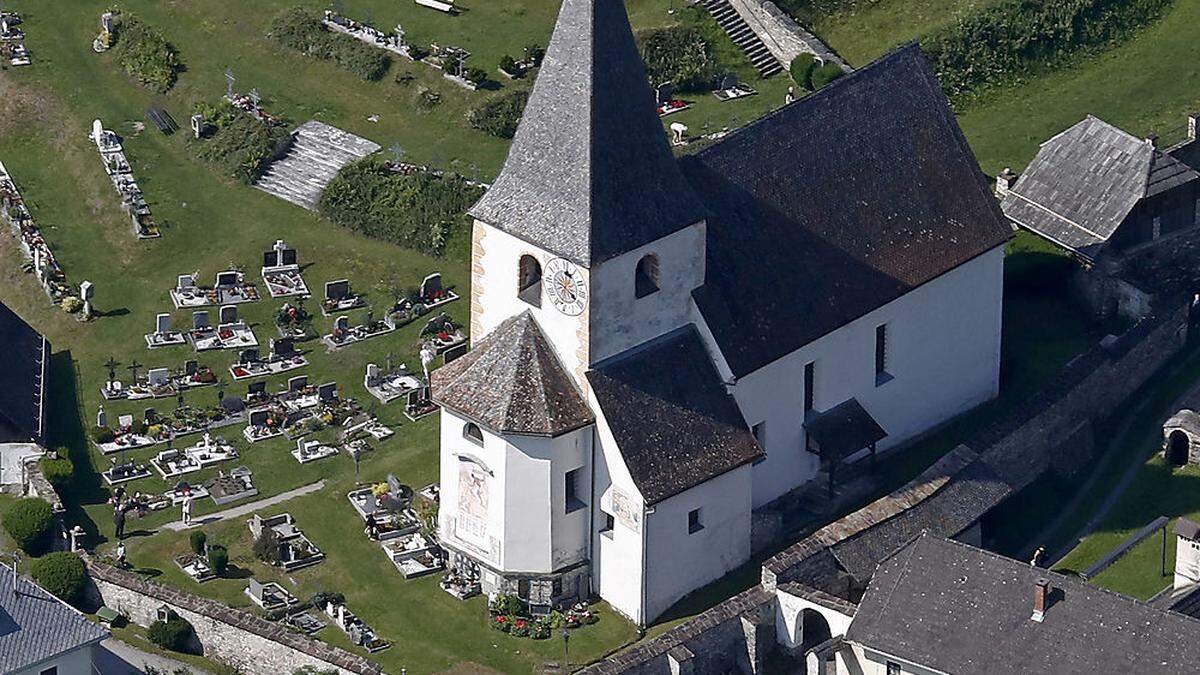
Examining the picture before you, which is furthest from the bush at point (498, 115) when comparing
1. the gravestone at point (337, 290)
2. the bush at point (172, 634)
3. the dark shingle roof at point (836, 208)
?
the bush at point (172, 634)

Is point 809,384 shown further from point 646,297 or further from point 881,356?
point 646,297

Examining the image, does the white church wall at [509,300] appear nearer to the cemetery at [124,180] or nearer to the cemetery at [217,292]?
the cemetery at [217,292]

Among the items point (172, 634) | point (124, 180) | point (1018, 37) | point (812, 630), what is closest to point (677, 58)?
point (1018, 37)

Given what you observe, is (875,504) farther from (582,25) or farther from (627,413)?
(582,25)

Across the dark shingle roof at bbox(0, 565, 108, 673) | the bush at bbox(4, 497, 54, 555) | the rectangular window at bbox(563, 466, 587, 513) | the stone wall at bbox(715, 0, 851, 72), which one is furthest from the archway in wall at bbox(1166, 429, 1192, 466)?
the bush at bbox(4, 497, 54, 555)

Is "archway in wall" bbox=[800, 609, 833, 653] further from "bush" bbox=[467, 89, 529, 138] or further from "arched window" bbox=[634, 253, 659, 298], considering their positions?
"bush" bbox=[467, 89, 529, 138]

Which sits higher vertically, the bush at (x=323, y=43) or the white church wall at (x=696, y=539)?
the bush at (x=323, y=43)
